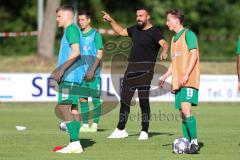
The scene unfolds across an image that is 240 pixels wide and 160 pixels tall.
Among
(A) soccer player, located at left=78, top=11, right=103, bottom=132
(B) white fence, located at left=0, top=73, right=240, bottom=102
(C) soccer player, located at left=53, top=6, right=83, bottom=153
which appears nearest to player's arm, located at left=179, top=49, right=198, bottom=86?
(C) soccer player, located at left=53, top=6, right=83, bottom=153

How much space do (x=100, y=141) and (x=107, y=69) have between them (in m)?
16.7

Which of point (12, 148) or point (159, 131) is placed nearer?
point (12, 148)

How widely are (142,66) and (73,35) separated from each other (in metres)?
2.87

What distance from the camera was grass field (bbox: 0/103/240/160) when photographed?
1097 cm

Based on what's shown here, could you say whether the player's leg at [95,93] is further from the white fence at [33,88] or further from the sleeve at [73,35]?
the white fence at [33,88]

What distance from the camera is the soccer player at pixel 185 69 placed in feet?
36.6

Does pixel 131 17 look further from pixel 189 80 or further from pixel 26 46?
pixel 189 80

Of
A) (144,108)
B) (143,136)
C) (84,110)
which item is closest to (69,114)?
(143,136)

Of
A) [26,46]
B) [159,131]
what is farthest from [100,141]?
[26,46]

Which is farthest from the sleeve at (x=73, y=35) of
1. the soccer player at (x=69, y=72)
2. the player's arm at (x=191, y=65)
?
the player's arm at (x=191, y=65)

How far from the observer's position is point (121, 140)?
42.4ft

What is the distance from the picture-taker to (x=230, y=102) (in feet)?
78.3

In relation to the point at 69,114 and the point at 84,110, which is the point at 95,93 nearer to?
the point at 84,110

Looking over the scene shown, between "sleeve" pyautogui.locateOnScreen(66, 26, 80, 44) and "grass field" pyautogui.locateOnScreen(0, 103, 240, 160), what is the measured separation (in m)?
1.65
